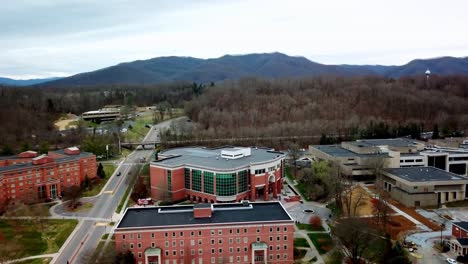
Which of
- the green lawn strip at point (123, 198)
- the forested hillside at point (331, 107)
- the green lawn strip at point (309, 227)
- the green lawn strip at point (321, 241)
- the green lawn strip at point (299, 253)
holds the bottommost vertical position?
the green lawn strip at point (299, 253)

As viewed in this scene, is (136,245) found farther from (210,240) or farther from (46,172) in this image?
(46,172)

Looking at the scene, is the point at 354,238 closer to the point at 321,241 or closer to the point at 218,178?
the point at 321,241

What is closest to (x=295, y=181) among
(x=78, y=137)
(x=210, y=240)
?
(x=210, y=240)

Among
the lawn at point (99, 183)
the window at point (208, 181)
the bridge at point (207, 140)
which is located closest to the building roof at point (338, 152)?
the bridge at point (207, 140)

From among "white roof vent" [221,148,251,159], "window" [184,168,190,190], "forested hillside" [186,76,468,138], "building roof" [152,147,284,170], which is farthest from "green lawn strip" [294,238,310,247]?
"forested hillside" [186,76,468,138]

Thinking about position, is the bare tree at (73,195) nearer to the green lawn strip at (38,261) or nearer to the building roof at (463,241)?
the green lawn strip at (38,261)

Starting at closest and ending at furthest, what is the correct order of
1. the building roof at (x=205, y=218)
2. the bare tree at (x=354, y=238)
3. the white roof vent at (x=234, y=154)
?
the bare tree at (x=354, y=238) < the building roof at (x=205, y=218) < the white roof vent at (x=234, y=154)
